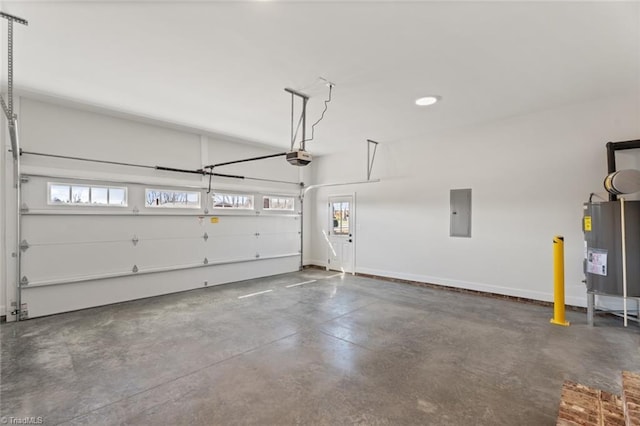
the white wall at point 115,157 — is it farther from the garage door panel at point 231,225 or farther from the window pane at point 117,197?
the garage door panel at point 231,225

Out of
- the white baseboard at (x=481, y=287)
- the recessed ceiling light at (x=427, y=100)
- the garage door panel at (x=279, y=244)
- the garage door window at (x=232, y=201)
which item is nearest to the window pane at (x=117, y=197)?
the garage door window at (x=232, y=201)

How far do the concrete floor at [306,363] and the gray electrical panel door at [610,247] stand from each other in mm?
593

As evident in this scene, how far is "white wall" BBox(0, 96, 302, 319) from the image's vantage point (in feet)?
13.7

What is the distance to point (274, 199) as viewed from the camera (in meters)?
7.59

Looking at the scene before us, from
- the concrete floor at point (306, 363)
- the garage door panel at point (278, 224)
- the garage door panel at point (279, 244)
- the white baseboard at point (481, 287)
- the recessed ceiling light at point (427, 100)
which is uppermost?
the recessed ceiling light at point (427, 100)

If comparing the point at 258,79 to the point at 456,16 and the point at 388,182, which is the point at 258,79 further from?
the point at 388,182

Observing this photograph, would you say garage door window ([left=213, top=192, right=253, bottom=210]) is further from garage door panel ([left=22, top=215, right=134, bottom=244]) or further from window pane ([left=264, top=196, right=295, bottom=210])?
garage door panel ([left=22, top=215, right=134, bottom=244])

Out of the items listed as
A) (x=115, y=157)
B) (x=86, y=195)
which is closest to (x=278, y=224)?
(x=115, y=157)

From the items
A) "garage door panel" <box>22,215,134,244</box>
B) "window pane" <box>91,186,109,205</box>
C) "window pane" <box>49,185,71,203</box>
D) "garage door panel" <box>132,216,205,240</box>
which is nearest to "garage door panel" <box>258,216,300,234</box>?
"garage door panel" <box>132,216,205,240</box>

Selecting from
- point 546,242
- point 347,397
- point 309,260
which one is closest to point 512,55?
point 546,242

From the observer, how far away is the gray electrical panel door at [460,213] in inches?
224

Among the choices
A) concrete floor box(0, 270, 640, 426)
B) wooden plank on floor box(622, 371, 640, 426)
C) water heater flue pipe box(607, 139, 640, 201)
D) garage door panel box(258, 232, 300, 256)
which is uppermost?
water heater flue pipe box(607, 139, 640, 201)

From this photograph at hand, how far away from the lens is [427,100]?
14.3ft

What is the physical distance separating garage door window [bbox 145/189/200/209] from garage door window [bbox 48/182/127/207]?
1.37 feet
